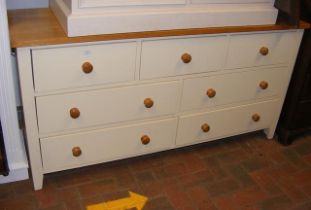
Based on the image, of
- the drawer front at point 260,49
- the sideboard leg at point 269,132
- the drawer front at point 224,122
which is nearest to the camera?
the drawer front at point 260,49

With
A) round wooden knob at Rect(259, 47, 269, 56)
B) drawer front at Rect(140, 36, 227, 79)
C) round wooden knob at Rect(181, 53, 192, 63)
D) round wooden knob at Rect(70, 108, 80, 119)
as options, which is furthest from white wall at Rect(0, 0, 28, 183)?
round wooden knob at Rect(259, 47, 269, 56)

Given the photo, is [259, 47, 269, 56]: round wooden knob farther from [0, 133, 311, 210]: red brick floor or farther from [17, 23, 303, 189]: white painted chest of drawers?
[0, 133, 311, 210]: red brick floor

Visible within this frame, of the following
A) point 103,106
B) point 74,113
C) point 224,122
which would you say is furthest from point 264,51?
point 74,113

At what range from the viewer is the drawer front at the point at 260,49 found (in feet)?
6.71

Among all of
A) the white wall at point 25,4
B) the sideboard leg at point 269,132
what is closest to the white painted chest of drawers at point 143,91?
the sideboard leg at point 269,132

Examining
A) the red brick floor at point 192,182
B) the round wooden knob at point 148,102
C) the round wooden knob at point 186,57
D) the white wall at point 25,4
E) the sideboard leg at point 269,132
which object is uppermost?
the white wall at point 25,4

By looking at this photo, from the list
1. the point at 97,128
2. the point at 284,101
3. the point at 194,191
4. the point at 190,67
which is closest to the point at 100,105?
the point at 97,128

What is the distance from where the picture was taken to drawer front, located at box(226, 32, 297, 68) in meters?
2.04

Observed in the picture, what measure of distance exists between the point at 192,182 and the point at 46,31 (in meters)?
1.18

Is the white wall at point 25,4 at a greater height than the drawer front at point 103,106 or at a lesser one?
greater

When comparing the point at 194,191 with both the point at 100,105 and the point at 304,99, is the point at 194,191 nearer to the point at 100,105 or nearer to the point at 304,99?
the point at 100,105

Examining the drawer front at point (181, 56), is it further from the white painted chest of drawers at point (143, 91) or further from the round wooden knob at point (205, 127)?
the round wooden knob at point (205, 127)

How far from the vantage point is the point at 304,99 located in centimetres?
243

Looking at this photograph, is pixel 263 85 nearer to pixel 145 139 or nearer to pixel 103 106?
pixel 145 139
